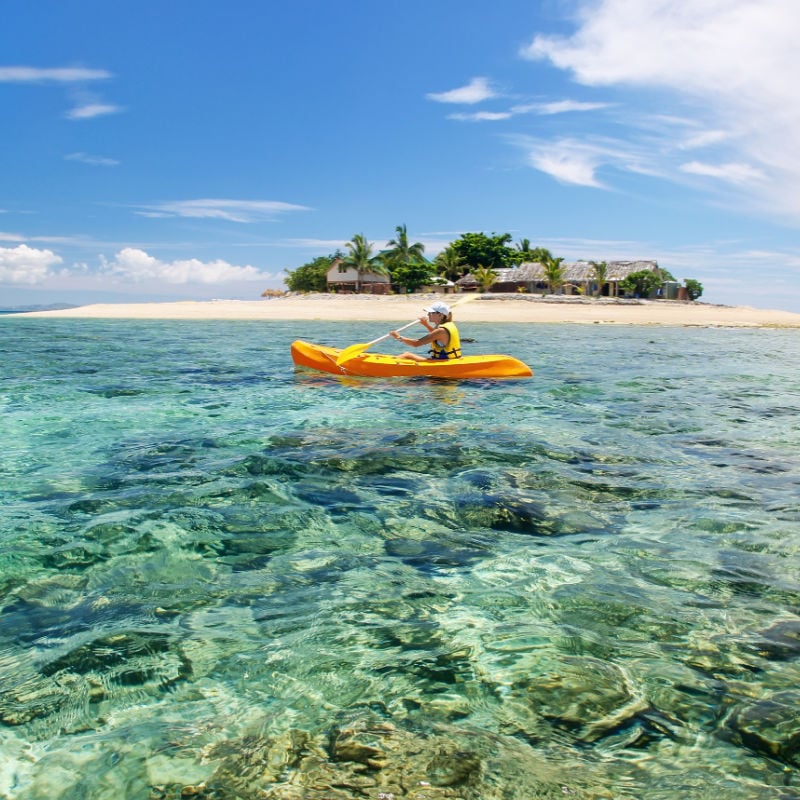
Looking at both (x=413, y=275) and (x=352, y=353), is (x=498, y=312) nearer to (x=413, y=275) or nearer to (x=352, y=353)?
(x=413, y=275)

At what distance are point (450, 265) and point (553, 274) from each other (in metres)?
12.4

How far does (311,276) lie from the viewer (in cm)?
7525

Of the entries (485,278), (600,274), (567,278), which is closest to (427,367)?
(485,278)

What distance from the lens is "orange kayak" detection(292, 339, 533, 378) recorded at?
36.9ft

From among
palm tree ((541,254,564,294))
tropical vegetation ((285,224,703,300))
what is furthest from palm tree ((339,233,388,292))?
palm tree ((541,254,564,294))

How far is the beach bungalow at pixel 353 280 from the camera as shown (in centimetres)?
6662

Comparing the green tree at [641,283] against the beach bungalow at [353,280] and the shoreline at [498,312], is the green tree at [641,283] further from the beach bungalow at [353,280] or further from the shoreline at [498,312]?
the beach bungalow at [353,280]

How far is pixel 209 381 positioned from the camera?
11984mm

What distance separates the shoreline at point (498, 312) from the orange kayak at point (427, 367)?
23069mm

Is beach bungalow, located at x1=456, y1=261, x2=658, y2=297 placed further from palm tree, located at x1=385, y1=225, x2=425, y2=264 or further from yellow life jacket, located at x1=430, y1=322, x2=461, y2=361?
yellow life jacket, located at x1=430, y1=322, x2=461, y2=361

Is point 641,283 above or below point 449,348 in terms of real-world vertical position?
above

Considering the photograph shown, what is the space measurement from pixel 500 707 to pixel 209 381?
1049 centimetres

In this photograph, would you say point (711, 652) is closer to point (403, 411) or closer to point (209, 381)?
point (403, 411)

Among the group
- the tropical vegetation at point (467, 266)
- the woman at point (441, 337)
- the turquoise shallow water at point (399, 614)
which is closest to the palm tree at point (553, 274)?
the tropical vegetation at point (467, 266)
